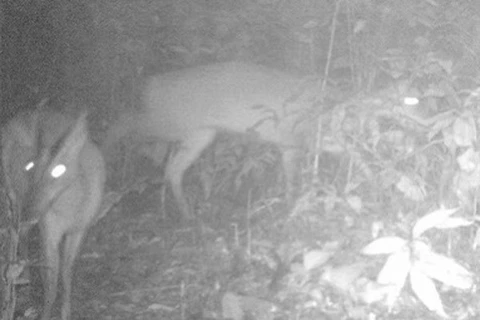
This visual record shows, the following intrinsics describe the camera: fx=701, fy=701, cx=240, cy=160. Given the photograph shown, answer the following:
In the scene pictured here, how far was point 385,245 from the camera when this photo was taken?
197 centimetres

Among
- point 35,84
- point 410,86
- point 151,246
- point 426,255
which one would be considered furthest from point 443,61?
point 35,84

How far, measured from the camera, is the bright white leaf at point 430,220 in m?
1.98

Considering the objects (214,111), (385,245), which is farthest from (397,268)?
(214,111)

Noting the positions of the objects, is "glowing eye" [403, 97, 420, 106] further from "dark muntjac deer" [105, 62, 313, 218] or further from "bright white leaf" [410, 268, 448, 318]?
"bright white leaf" [410, 268, 448, 318]

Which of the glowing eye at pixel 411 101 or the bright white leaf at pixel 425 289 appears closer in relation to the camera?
the bright white leaf at pixel 425 289

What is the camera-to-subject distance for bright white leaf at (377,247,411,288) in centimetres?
194

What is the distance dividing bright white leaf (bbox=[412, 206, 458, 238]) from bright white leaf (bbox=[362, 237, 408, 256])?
0.16 feet

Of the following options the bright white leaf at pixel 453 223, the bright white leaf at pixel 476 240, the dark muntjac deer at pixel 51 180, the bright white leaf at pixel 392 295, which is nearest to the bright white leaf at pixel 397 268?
the bright white leaf at pixel 392 295

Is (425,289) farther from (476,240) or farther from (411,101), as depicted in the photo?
(411,101)

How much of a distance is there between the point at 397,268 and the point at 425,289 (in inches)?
3.7

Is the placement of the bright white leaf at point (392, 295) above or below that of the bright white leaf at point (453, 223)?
below

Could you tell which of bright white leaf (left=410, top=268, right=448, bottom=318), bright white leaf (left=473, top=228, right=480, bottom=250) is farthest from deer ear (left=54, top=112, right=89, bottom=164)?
bright white leaf (left=473, top=228, right=480, bottom=250)

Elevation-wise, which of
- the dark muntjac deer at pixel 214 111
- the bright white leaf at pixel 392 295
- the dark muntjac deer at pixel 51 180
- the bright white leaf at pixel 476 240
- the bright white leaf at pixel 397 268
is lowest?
the bright white leaf at pixel 392 295

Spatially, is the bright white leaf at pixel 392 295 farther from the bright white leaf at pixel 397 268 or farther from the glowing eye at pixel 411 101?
the glowing eye at pixel 411 101
